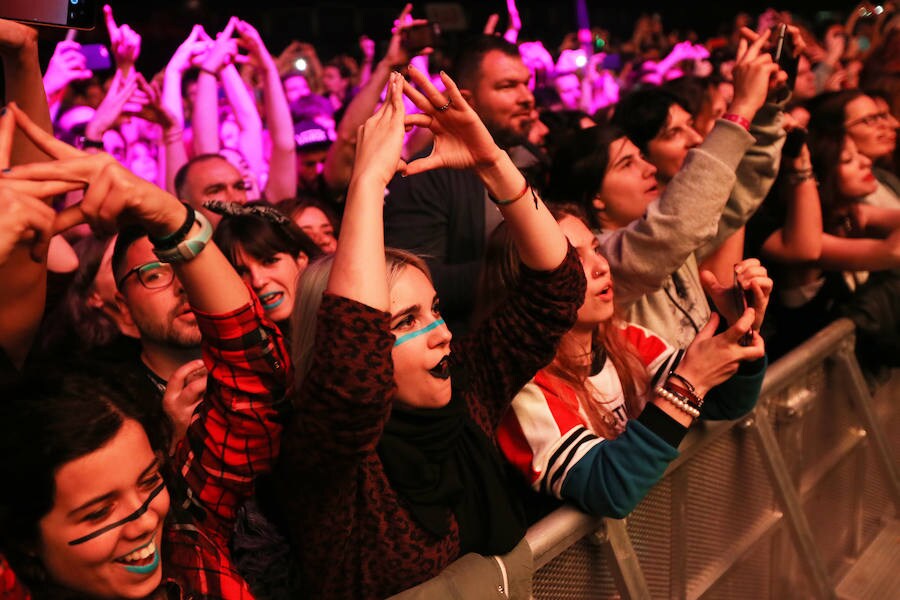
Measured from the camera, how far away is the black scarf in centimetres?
150

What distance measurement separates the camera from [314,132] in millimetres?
3984

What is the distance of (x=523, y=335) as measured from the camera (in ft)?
5.89

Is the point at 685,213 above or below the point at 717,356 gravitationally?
above

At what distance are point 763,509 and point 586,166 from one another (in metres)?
1.10

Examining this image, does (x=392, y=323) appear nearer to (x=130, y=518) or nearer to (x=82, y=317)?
(x=130, y=518)

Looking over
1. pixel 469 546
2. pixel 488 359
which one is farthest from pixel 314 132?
pixel 469 546

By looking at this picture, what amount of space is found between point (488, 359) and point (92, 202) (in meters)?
0.93

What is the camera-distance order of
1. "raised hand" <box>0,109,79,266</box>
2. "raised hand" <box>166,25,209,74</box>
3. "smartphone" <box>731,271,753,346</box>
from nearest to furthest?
"raised hand" <box>0,109,79,266</box>, "smartphone" <box>731,271,753,346</box>, "raised hand" <box>166,25,209,74</box>

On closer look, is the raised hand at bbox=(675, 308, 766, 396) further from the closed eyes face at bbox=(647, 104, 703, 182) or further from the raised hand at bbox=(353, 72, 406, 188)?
the closed eyes face at bbox=(647, 104, 703, 182)

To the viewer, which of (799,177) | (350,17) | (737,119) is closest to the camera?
(737,119)

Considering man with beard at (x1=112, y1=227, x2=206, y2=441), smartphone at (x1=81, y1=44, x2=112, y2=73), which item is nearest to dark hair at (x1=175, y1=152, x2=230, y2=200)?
man with beard at (x1=112, y1=227, x2=206, y2=441)

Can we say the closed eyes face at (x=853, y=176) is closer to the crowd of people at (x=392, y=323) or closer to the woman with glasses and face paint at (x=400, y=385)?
the crowd of people at (x=392, y=323)

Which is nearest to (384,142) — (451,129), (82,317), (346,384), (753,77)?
(451,129)

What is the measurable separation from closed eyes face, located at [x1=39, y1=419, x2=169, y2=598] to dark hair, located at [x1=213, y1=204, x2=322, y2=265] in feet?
3.44
